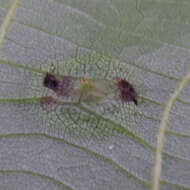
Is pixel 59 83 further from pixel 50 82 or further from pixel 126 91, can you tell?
pixel 126 91

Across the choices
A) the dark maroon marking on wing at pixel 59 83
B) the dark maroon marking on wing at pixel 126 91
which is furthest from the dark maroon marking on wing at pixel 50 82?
the dark maroon marking on wing at pixel 126 91

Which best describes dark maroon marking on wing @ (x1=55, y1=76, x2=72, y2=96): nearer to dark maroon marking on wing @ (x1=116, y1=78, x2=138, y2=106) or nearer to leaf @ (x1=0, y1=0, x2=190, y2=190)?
leaf @ (x1=0, y1=0, x2=190, y2=190)

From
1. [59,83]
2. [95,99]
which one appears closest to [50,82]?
[59,83]

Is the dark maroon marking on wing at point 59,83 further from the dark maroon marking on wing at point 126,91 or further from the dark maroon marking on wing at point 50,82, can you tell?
the dark maroon marking on wing at point 126,91

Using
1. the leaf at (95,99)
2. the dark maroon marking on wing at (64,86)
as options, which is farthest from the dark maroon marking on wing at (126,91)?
the dark maroon marking on wing at (64,86)

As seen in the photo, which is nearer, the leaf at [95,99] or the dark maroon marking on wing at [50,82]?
the leaf at [95,99]

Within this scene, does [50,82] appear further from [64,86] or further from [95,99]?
[95,99]
